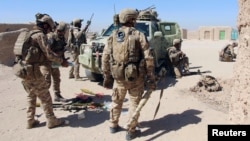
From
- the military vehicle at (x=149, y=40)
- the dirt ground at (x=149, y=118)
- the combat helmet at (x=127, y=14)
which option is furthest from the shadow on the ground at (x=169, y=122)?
the military vehicle at (x=149, y=40)

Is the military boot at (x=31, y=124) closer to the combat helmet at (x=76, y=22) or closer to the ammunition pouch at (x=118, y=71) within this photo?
the ammunition pouch at (x=118, y=71)

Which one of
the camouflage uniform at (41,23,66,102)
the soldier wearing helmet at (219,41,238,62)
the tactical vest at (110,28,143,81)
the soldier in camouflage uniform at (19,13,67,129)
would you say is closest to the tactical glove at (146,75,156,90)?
the tactical vest at (110,28,143,81)

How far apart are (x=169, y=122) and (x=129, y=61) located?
56.6 inches

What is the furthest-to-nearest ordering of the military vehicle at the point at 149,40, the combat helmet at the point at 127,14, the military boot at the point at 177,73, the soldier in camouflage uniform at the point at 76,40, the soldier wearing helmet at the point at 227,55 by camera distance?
the soldier wearing helmet at the point at 227,55 < the soldier in camouflage uniform at the point at 76,40 < the military boot at the point at 177,73 < the military vehicle at the point at 149,40 < the combat helmet at the point at 127,14

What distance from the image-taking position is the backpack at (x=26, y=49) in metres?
4.71

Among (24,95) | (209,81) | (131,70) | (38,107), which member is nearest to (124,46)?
(131,70)

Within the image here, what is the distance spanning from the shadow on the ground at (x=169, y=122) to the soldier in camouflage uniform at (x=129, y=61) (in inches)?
15.1

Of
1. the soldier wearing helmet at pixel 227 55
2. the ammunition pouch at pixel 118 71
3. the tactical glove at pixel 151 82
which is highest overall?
the ammunition pouch at pixel 118 71

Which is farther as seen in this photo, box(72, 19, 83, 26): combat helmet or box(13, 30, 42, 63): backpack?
box(72, 19, 83, 26): combat helmet

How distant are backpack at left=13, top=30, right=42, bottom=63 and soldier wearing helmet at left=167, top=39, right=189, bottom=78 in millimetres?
4506

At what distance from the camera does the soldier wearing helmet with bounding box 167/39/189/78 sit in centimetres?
843

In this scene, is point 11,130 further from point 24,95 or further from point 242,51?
point 242,51

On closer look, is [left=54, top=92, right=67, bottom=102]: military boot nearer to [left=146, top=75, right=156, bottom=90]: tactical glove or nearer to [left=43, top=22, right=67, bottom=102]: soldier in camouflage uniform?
[left=43, top=22, right=67, bottom=102]: soldier in camouflage uniform

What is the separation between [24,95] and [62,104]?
173 centimetres
